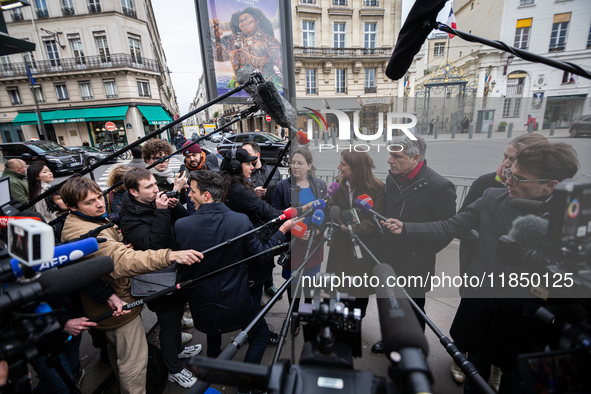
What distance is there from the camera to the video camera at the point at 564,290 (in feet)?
2.41

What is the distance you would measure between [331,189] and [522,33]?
124cm

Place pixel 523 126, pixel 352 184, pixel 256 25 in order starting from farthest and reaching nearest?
pixel 256 25, pixel 352 184, pixel 523 126

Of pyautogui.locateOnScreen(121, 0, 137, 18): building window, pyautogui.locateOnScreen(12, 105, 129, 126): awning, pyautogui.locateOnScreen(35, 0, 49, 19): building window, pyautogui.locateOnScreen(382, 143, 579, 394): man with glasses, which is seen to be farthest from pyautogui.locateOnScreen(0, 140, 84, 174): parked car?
pyautogui.locateOnScreen(121, 0, 137, 18): building window

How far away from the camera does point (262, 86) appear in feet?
5.90

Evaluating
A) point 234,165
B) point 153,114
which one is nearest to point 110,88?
point 153,114

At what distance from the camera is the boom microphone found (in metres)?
1.18

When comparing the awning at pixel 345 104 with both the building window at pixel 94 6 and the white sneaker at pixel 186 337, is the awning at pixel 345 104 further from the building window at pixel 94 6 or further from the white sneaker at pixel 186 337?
the building window at pixel 94 6

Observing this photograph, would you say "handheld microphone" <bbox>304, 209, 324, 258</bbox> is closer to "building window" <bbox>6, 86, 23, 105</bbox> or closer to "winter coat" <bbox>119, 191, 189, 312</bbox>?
"winter coat" <bbox>119, 191, 189, 312</bbox>

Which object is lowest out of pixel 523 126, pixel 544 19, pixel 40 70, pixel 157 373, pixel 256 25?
pixel 157 373

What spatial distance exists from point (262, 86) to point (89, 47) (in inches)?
1083

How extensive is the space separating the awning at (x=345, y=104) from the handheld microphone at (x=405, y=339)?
3.60 ft

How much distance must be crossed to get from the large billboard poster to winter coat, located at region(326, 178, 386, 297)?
1.83 m

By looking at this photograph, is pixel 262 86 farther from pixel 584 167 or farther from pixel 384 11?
pixel 584 167

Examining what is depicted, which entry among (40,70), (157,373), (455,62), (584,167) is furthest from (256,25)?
(40,70)
